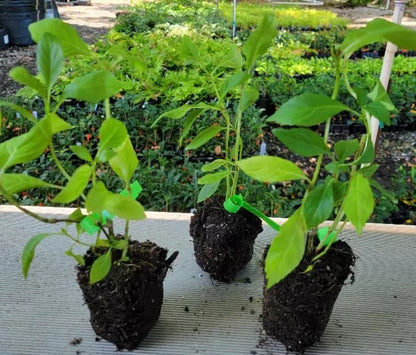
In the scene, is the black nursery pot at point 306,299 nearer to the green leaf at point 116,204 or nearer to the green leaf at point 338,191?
the green leaf at point 338,191

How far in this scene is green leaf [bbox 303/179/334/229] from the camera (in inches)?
31.8

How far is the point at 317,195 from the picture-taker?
823mm

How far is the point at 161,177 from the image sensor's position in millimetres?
2133

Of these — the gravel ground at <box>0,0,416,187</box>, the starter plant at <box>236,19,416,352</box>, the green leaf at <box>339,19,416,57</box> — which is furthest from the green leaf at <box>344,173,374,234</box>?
the gravel ground at <box>0,0,416,187</box>

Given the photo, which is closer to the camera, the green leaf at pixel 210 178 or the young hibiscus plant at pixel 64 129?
the young hibiscus plant at pixel 64 129

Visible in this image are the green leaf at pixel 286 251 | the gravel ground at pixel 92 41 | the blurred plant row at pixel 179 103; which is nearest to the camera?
the green leaf at pixel 286 251

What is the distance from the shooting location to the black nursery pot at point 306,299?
0.98m

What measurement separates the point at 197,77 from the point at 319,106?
95.4 inches

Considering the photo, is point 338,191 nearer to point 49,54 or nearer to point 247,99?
point 247,99

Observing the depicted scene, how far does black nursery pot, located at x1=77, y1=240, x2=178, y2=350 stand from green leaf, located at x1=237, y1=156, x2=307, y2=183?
1.14 ft

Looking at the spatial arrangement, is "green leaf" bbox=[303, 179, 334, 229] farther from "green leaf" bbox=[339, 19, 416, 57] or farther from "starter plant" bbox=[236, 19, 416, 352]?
"green leaf" bbox=[339, 19, 416, 57]

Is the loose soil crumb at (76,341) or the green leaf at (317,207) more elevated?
the green leaf at (317,207)

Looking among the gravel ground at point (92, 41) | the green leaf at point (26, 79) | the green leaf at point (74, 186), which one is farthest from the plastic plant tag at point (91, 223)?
the gravel ground at point (92, 41)

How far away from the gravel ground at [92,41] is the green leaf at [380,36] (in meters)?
1.95
